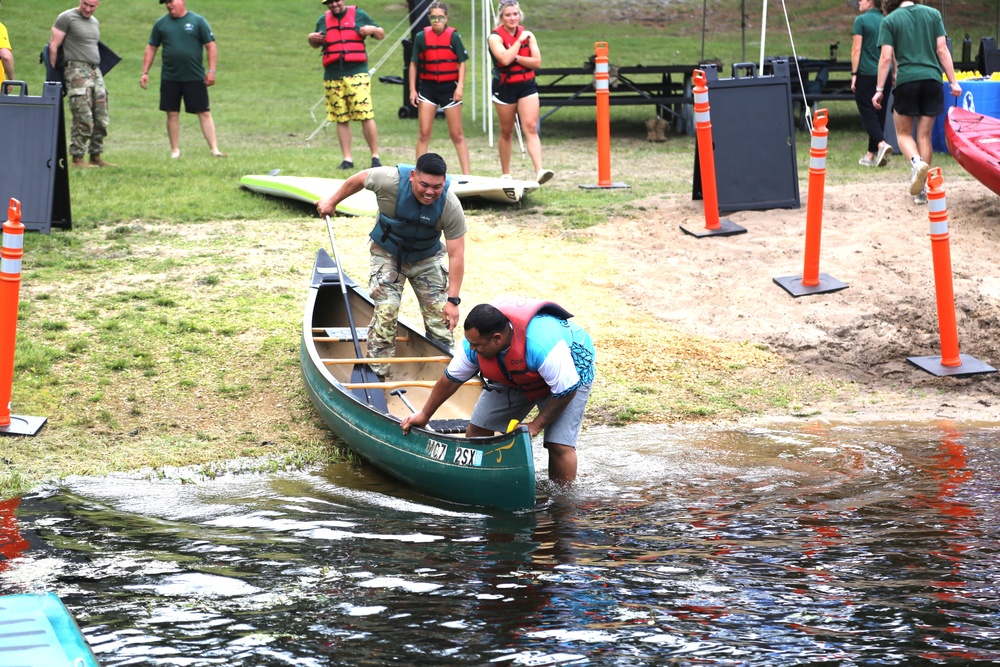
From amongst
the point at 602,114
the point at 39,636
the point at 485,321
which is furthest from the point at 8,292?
the point at 602,114

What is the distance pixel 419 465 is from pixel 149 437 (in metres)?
2.03

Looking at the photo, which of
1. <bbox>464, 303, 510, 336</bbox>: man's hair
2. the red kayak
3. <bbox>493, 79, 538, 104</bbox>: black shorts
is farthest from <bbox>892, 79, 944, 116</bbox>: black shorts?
<bbox>464, 303, 510, 336</bbox>: man's hair

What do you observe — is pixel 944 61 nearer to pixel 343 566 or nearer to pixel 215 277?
pixel 215 277

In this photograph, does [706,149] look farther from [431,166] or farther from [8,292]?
[8,292]

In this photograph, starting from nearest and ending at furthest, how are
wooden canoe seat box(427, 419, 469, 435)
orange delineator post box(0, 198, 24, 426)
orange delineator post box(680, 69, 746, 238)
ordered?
orange delineator post box(0, 198, 24, 426)
wooden canoe seat box(427, 419, 469, 435)
orange delineator post box(680, 69, 746, 238)

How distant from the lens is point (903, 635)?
4.38 meters

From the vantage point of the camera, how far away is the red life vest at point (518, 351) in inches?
229

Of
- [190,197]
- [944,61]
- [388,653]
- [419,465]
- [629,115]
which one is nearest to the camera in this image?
[388,653]

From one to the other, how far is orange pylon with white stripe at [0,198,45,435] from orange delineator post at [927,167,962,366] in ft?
19.6

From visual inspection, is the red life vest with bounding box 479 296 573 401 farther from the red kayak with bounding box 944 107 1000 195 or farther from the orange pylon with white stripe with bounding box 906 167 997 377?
the red kayak with bounding box 944 107 1000 195

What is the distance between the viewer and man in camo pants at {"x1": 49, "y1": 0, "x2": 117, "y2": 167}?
1271 cm

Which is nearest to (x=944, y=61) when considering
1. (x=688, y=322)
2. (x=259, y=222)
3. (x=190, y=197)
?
(x=688, y=322)

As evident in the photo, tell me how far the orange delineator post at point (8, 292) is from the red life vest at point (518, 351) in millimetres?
2916

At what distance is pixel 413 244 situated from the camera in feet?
24.2
